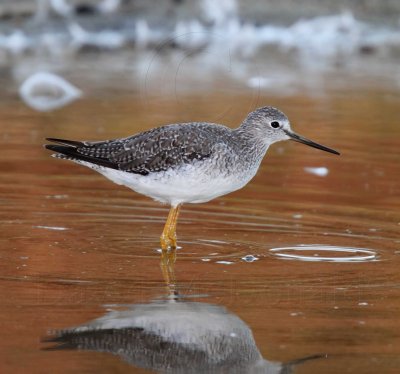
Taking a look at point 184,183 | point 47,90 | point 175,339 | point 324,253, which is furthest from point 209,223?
point 47,90

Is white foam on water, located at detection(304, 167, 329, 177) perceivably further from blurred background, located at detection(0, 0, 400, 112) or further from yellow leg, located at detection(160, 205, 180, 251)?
blurred background, located at detection(0, 0, 400, 112)

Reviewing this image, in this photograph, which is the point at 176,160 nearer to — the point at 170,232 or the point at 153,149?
the point at 153,149

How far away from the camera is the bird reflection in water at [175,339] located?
5668mm

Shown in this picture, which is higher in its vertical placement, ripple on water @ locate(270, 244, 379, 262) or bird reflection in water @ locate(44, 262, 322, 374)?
ripple on water @ locate(270, 244, 379, 262)

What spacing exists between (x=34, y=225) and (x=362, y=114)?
6.64m

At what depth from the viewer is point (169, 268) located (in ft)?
25.2

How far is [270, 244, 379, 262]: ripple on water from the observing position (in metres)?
7.91

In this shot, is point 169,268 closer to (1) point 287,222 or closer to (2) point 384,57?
(1) point 287,222

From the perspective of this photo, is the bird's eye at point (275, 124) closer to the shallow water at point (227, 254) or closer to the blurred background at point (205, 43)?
the shallow water at point (227, 254)

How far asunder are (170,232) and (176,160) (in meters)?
0.53

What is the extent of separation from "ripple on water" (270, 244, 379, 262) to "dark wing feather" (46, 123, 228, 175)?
0.91m

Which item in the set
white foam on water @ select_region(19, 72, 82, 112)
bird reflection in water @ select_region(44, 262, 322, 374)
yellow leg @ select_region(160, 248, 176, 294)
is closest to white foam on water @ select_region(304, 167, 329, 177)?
yellow leg @ select_region(160, 248, 176, 294)

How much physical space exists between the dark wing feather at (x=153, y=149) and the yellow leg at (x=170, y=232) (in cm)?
41

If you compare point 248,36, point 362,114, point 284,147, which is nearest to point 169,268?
point 284,147
